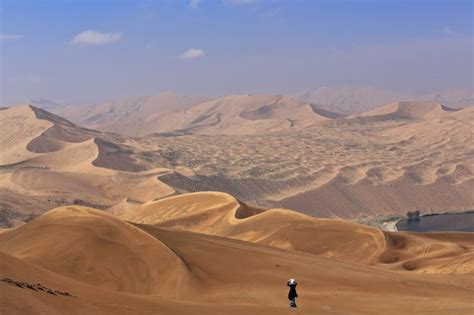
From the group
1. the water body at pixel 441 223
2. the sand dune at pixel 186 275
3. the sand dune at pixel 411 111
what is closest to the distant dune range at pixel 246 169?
the water body at pixel 441 223

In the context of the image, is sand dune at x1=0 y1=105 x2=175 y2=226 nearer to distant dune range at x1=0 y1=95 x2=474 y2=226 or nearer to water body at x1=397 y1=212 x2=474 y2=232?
distant dune range at x1=0 y1=95 x2=474 y2=226

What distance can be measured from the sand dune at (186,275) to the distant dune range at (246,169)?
112 ft

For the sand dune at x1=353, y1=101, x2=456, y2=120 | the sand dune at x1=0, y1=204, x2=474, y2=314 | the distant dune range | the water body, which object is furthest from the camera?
the sand dune at x1=353, y1=101, x2=456, y2=120

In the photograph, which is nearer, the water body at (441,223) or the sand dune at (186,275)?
the sand dune at (186,275)

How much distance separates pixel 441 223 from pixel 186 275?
59.1m

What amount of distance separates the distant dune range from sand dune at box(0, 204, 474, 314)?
34.2 m

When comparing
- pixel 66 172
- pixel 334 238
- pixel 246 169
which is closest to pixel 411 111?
pixel 246 169

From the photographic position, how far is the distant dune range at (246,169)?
79.9m

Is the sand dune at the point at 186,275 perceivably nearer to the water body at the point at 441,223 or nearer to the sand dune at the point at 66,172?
the sand dune at the point at 66,172

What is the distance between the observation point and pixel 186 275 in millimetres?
22281

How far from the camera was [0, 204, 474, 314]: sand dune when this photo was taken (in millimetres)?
16420

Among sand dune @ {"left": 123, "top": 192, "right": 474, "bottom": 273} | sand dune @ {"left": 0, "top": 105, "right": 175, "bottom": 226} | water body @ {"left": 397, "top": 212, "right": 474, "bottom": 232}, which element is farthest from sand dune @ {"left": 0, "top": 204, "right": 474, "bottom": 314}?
water body @ {"left": 397, "top": 212, "right": 474, "bottom": 232}

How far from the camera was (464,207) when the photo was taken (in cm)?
9388

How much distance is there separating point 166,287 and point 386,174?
86409 millimetres
